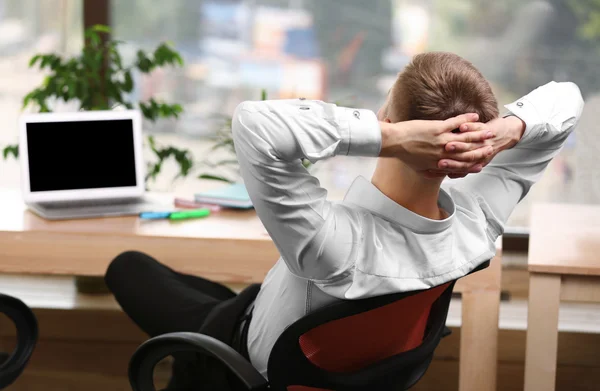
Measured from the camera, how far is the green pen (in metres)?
2.30

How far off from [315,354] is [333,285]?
15cm

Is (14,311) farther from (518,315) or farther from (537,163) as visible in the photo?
(518,315)

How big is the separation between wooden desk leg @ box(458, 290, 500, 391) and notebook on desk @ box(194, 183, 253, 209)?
2.41 ft

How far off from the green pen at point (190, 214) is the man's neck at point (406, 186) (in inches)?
39.3

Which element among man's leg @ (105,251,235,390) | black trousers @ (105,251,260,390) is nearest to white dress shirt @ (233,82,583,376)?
black trousers @ (105,251,260,390)

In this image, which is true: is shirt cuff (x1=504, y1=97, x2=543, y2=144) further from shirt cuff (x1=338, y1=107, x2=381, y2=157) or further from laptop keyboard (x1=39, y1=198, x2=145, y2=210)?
laptop keyboard (x1=39, y1=198, x2=145, y2=210)

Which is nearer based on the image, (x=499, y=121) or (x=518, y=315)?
(x=499, y=121)

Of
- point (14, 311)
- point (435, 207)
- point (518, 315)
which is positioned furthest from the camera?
point (518, 315)

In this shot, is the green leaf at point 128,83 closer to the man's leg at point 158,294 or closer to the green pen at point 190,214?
the green pen at point 190,214

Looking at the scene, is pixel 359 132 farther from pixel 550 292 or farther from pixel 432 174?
pixel 550 292

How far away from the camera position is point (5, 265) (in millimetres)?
2137

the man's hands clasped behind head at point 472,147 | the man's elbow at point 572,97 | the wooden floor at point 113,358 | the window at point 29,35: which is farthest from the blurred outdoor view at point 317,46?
the man's hands clasped behind head at point 472,147

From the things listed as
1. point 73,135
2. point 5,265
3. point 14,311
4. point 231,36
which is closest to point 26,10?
point 231,36

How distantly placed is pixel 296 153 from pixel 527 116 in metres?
0.52
